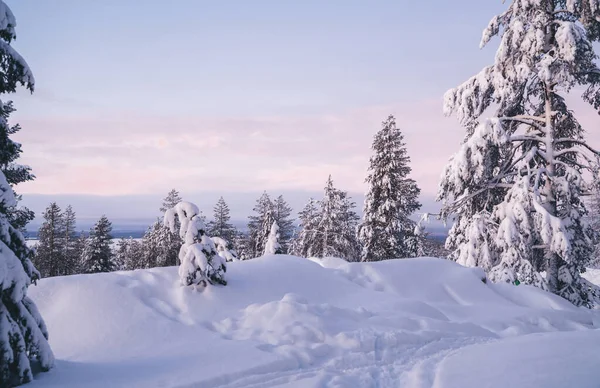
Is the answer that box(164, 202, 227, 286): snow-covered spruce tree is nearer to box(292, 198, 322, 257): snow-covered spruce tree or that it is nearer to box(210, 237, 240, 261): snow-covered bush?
box(210, 237, 240, 261): snow-covered bush

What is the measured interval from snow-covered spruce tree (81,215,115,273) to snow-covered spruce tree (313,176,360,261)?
74.0 feet

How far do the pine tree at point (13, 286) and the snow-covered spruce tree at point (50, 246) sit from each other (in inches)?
1600

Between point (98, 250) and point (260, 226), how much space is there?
16476 mm

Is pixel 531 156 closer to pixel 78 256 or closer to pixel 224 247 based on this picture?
pixel 224 247

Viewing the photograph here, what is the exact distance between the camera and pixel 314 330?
6.29 meters

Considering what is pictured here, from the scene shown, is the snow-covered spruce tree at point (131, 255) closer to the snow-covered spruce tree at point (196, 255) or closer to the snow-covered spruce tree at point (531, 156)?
the snow-covered spruce tree at point (196, 255)

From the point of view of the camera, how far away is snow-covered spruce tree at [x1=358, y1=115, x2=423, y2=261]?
78.9 feet

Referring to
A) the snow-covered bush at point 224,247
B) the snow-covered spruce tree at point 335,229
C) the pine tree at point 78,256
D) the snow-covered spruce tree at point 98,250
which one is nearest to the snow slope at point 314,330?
the snow-covered bush at point 224,247

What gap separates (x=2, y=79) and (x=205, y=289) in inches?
199

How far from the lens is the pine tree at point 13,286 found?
4243 millimetres

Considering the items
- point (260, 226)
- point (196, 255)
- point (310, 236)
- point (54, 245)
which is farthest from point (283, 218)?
point (196, 255)

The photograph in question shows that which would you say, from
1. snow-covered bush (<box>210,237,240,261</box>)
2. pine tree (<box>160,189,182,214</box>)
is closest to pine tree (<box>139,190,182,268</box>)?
pine tree (<box>160,189,182,214</box>)

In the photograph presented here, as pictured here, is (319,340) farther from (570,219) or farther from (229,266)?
(570,219)

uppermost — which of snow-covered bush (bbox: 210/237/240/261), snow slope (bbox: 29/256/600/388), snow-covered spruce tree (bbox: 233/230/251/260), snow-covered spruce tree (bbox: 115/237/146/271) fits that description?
snow-covered bush (bbox: 210/237/240/261)
